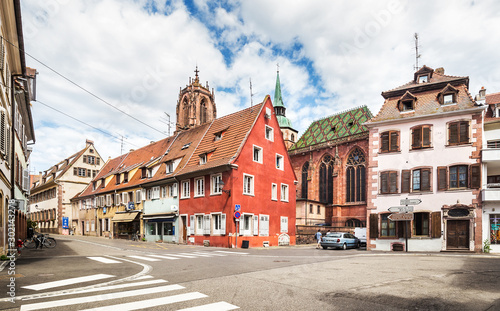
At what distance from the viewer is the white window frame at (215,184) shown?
29.0 m

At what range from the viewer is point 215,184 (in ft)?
96.6

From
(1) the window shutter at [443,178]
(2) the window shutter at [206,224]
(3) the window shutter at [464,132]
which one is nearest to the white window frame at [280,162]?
(2) the window shutter at [206,224]

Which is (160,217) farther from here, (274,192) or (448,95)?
(448,95)

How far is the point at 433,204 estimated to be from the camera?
Answer: 84.5 ft

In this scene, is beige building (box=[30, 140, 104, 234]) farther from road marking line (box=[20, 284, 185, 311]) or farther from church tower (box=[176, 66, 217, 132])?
road marking line (box=[20, 284, 185, 311])

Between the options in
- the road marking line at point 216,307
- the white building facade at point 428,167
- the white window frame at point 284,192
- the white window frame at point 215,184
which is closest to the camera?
the road marking line at point 216,307

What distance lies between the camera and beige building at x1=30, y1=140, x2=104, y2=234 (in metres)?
53.8

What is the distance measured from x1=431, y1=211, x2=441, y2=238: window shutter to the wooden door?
2.16 feet

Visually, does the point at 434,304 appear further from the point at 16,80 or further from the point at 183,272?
the point at 16,80

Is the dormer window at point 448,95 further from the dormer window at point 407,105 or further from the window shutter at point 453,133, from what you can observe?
the dormer window at point 407,105

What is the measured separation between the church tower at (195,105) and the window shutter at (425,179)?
2359 inches

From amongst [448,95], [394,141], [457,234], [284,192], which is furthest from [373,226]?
[448,95]

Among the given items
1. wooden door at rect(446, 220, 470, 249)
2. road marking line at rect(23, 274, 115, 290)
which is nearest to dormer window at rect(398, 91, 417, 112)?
wooden door at rect(446, 220, 470, 249)

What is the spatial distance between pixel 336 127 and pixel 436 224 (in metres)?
34.4
